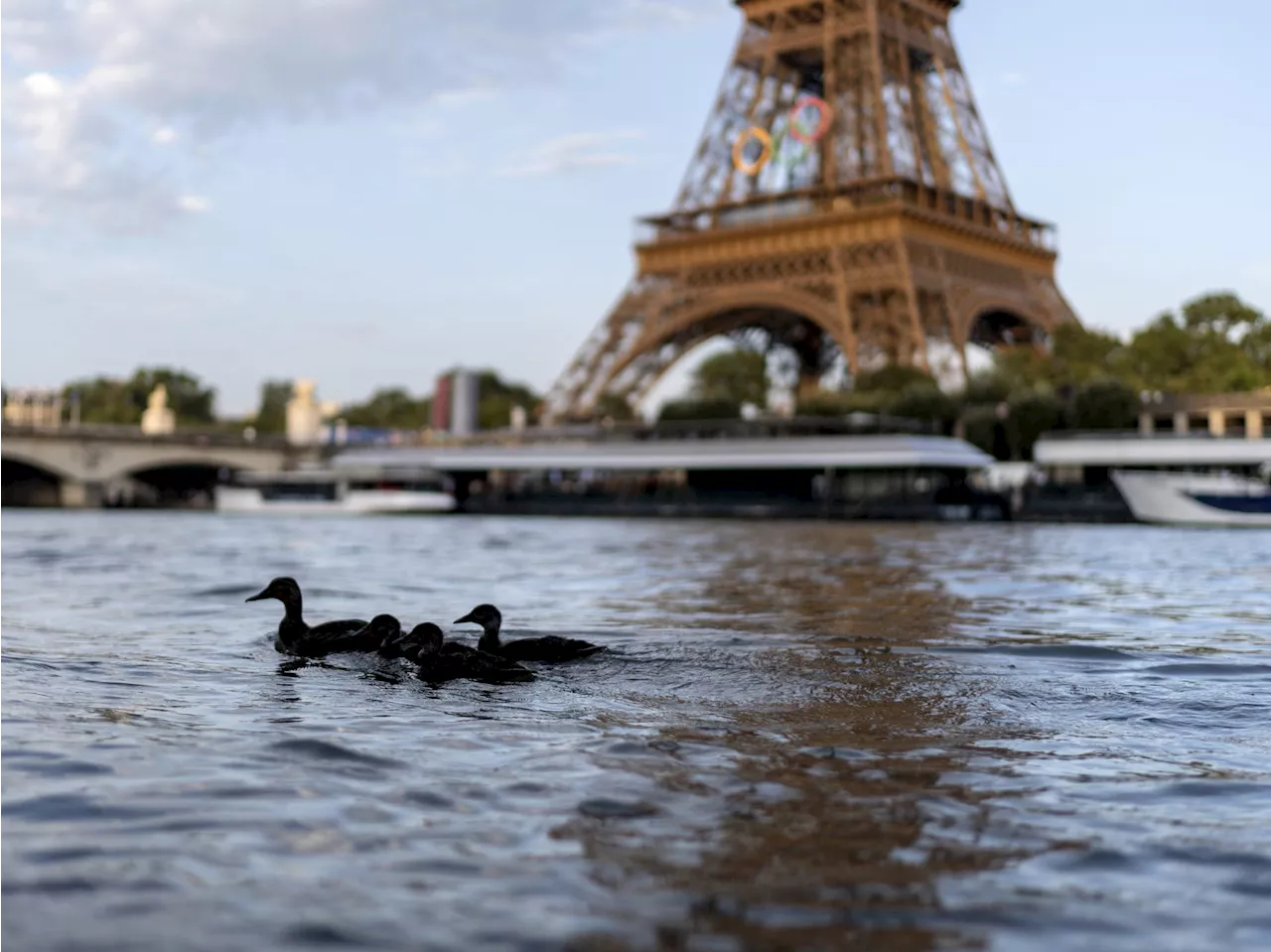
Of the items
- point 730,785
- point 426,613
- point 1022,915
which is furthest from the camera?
point 426,613

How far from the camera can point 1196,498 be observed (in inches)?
1890

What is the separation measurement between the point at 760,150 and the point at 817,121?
3475 millimetres

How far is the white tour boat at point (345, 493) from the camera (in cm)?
6388

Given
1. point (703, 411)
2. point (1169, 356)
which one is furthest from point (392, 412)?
point (1169, 356)

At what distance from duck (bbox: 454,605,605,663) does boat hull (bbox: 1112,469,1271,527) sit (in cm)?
4272

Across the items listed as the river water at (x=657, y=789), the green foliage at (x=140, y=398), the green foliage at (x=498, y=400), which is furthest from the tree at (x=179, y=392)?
the river water at (x=657, y=789)

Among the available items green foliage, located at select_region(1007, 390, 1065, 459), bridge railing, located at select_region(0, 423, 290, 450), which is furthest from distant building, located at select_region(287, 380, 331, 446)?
green foliage, located at select_region(1007, 390, 1065, 459)

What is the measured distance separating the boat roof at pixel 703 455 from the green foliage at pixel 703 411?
32.1ft

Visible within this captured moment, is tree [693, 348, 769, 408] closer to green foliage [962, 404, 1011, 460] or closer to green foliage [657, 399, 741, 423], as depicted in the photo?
green foliage [657, 399, 741, 423]

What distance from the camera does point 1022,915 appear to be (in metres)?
4.09

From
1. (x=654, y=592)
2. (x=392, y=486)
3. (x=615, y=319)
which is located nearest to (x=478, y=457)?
(x=392, y=486)

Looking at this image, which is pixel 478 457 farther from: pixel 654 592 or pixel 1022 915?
pixel 1022 915

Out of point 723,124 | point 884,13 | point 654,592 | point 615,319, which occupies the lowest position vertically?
point 654,592

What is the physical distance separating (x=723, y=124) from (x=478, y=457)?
2308 cm
